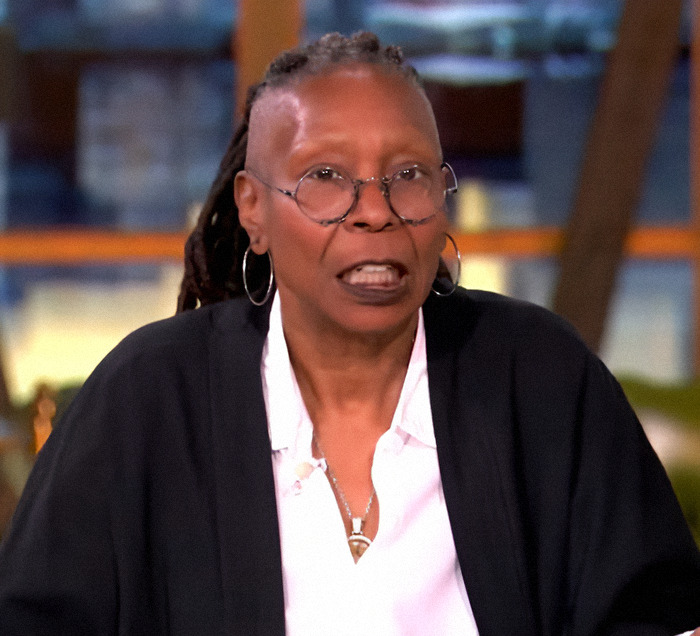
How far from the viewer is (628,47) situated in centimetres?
408

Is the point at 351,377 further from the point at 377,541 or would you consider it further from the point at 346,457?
the point at 377,541

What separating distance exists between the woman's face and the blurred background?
100 inches

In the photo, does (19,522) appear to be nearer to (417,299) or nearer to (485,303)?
(417,299)

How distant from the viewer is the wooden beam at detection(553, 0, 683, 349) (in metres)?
4.07

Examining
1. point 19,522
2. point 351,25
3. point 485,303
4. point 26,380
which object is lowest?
point 26,380

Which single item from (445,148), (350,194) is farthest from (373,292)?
(445,148)

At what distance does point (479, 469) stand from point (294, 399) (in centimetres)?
26

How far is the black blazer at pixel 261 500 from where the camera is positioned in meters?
1.26

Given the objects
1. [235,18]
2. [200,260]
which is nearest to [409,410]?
[200,260]

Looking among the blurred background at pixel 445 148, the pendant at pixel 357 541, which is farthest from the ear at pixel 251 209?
the blurred background at pixel 445 148

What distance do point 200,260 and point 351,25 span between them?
274cm

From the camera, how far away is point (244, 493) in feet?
4.27

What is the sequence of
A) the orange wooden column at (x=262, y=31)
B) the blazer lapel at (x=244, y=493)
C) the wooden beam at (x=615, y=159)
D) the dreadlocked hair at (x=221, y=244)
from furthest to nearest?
the wooden beam at (x=615, y=159)
the orange wooden column at (x=262, y=31)
the dreadlocked hair at (x=221, y=244)
the blazer lapel at (x=244, y=493)

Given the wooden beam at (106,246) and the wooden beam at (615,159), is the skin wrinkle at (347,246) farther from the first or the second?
the wooden beam at (615,159)
